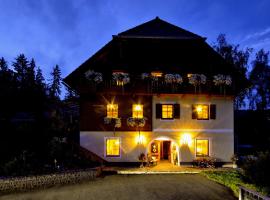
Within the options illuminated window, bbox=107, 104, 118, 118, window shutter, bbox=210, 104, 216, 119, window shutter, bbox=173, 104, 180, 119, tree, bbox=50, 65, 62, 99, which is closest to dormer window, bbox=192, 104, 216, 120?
window shutter, bbox=210, 104, 216, 119

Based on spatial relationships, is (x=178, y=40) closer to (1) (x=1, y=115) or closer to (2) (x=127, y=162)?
(2) (x=127, y=162)

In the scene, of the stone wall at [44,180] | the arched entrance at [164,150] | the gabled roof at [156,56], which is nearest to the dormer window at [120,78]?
the gabled roof at [156,56]

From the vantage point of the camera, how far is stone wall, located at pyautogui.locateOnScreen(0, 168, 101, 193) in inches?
550

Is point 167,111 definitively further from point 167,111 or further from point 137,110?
point 137,110

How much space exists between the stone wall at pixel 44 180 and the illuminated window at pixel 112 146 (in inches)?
139

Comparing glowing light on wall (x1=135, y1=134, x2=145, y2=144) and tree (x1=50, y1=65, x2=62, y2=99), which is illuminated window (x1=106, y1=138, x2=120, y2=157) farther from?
tree (x1=50, y1=65, x2=62, y2=99)

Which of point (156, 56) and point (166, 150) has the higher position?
point (156, 56)

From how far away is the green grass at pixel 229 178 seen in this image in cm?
1329

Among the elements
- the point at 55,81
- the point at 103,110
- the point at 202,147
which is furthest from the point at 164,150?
the point at 55,81

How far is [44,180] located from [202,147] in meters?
11.1

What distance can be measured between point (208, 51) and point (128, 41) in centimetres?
625

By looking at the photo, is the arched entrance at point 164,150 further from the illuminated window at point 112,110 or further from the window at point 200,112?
the illuminated window at point 112,110

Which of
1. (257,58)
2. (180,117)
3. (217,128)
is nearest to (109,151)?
(180,117)

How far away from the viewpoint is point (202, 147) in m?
19.8
